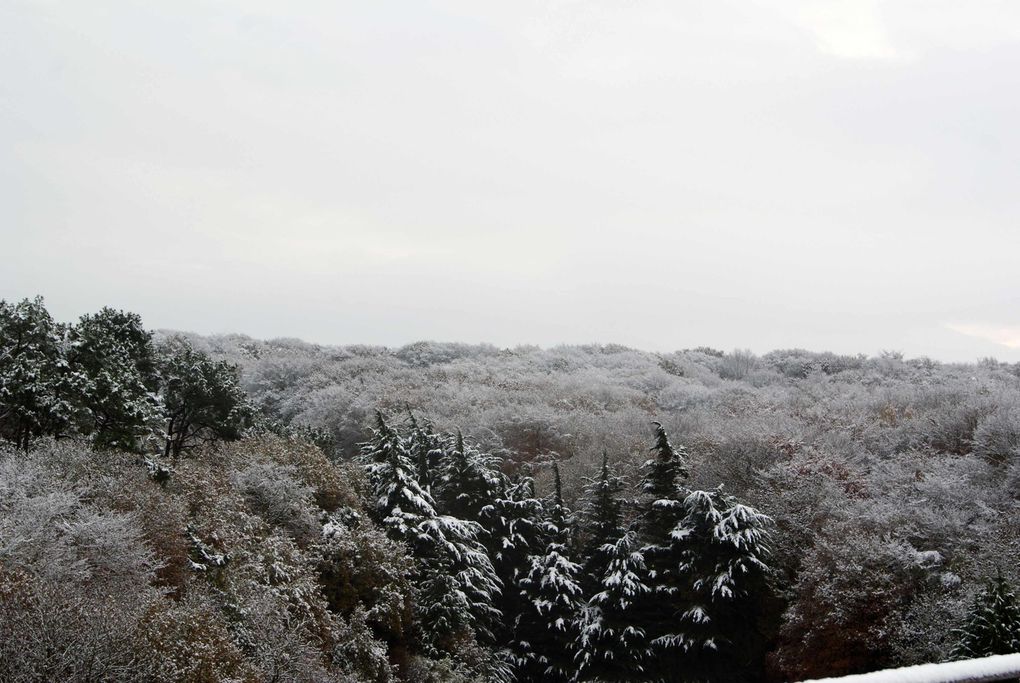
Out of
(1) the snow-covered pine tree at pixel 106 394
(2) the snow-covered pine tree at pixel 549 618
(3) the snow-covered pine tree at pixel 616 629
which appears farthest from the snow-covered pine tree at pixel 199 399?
(3) the snow-covered pine tree at pixel 616 629

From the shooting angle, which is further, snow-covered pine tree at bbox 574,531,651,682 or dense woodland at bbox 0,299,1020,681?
snow-covered pine tree at bbox 574,531,651,682

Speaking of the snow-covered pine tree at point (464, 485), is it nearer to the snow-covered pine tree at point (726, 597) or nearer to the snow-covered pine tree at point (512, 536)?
the snow-covered pine tree at point (512, 536)

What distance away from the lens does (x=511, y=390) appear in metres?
59.2

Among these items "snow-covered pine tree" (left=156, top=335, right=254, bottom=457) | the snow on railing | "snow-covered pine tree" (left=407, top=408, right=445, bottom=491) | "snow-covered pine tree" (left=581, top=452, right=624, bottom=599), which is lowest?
"snow-covered pine tree" (left=581, top=452, right=624, bottom=599)

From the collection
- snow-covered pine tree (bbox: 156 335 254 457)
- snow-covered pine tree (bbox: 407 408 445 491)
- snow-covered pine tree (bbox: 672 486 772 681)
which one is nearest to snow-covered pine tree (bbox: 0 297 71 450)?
snow-covered pine tree (bbox: 156 335 254 457)

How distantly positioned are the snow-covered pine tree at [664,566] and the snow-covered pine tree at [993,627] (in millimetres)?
10281

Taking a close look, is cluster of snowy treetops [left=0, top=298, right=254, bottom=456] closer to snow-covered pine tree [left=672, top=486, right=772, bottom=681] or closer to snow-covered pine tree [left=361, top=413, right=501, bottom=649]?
snow-covered pine tree [left=361, top=413, right=501, bottom=649]

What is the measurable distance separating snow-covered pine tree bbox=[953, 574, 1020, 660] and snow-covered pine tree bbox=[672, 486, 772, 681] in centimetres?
837

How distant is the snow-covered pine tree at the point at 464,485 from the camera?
31.0m

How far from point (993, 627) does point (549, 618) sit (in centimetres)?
1736

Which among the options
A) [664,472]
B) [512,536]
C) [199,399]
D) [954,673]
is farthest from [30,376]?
[954,673]

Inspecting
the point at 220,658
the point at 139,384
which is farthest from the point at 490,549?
the point at 220,658

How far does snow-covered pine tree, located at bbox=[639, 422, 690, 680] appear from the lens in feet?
79.4

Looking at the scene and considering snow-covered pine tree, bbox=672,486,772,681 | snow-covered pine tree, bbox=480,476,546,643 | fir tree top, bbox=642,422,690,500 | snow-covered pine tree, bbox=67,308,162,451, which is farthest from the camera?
snow-covered pine tree, bbox=480,476,546,643
